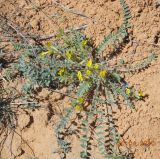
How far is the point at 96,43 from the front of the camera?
9.46ft

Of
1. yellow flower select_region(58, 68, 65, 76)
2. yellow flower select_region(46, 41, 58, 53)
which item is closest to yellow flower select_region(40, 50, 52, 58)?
yellow flower select_region(46, 41, 58, 53)

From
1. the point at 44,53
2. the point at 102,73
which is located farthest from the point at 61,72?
the point at 102,73

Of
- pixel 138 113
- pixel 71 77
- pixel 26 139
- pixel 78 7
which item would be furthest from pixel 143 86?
pixel 26 139

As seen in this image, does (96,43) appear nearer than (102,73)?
No

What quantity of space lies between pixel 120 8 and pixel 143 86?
0.67 metres

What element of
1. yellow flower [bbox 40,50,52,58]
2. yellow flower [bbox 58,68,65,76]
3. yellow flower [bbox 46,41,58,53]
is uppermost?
yellow flower [bbox 46,41,58,53]

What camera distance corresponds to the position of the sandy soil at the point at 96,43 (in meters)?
2.80

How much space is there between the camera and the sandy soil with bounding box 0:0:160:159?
2.80 meters

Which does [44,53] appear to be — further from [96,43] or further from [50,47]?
[96,43]

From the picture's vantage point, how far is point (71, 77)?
2.82 meters

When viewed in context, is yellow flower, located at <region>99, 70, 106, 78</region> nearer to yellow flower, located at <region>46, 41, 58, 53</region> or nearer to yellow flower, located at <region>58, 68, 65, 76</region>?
yellow flower, located at <region>58, 68, 65, 76</region>

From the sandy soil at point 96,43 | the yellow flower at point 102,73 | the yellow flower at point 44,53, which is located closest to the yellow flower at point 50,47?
the yellow flower at point 44,53

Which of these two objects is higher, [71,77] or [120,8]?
[120,8]

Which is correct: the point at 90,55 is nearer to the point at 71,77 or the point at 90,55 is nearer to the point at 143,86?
the point at 71,77
